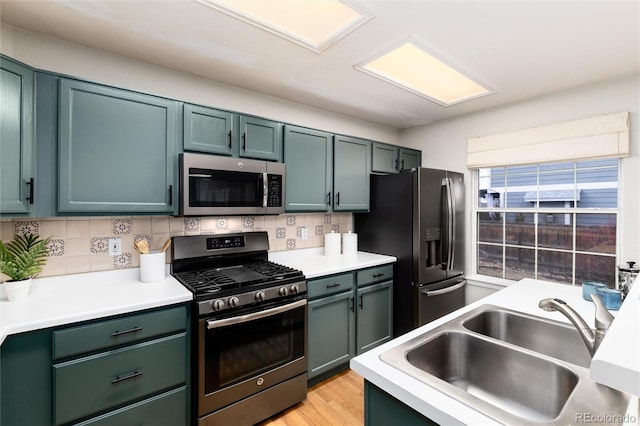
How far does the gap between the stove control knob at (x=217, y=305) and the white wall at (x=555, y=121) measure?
2676 mm

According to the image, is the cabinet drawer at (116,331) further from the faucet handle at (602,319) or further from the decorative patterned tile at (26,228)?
the faucet handle at (602,319)

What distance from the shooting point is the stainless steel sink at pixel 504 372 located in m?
0.84

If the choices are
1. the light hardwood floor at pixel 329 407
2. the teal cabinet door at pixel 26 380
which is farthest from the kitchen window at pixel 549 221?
the teal cabinet door at pixel 26 380

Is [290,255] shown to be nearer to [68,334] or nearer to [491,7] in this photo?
[68,334]

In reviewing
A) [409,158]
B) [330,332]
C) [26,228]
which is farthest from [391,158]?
[26,228]

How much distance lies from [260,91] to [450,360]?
8.07 feet

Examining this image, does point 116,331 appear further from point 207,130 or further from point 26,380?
point 207,130

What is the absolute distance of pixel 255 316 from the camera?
186 centimetres

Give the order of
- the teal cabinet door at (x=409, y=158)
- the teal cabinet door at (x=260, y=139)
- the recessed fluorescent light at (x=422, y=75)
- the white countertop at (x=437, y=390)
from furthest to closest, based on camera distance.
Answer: the teal cabinet door at (x=409, y=158) < the teal cabinet door at (x=260, y=139) < the recessed fluorescent light at (x=422, y=75) < the white countertop at (x=437, y=390)

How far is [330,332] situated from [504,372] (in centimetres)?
146

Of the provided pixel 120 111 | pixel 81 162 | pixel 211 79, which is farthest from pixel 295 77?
pixel 81 162

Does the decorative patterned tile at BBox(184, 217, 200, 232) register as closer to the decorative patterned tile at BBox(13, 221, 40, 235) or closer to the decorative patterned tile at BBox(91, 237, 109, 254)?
the decorative patterned tile at BBox(91, 237, 109, 254)

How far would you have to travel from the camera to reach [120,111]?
1.77 m

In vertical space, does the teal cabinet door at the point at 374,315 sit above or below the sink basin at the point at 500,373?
below
